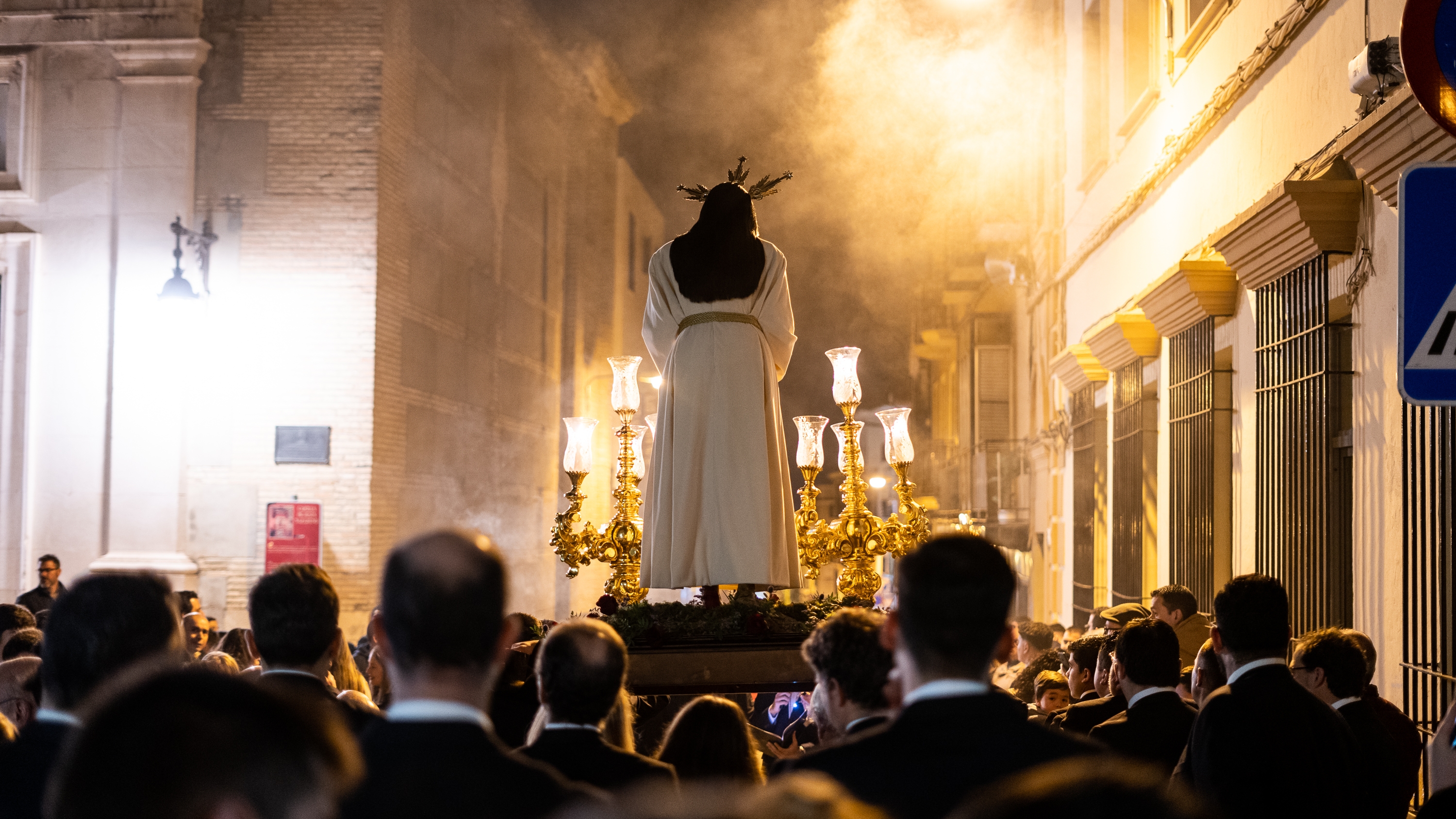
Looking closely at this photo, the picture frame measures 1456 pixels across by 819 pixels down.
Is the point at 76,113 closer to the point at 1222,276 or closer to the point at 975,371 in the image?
the point at 1222,276

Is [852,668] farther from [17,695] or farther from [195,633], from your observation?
[195,633]

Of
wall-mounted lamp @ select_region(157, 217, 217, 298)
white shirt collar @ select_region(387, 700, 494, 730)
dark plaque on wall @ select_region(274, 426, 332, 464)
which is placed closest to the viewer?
A: white shirt collar @ select_region(387, 700, 494, 730)

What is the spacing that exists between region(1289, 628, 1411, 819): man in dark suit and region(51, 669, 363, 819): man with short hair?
3.45 m

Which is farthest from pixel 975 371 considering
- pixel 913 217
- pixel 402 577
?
pixel 402 577

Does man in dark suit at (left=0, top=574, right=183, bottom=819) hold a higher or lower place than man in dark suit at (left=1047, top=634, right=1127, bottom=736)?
higher

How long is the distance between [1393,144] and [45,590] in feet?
33.1

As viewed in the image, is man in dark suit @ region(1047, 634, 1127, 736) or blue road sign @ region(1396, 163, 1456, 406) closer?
blue road sign @ region(1396, 163, 1456, 406)

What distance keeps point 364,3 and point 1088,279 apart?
327 inches

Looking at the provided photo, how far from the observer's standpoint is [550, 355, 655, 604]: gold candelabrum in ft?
21.2

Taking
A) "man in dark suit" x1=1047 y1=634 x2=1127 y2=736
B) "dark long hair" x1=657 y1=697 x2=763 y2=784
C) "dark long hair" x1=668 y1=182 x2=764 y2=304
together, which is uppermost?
"dark long hair" x1=668 y1=182 x2=764 y2=304

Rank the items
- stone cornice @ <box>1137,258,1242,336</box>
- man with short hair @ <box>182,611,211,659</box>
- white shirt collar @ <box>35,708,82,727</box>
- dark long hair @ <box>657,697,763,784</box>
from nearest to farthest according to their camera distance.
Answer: white shirt collar @ <box>35,708,82,727</box> < dark long hair @ <box>657,697,763,784</box> < man with short hair @ <box>182,611,211,659</box> < stone cornice @ <box>1137,258,1242,336</box>

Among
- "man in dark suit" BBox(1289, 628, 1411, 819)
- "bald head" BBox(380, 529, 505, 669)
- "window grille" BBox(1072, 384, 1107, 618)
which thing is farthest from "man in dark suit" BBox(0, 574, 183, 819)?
"window grille" BBox(1072, 384, 1107, 618)

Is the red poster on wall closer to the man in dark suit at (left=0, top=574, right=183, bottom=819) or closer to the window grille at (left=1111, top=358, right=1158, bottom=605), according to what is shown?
the window grille at (left=1111, top=358, right=1158, bottom=605)

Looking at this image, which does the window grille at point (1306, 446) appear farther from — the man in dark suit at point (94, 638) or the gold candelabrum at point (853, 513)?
the man in dark suit at point (94, 638)
